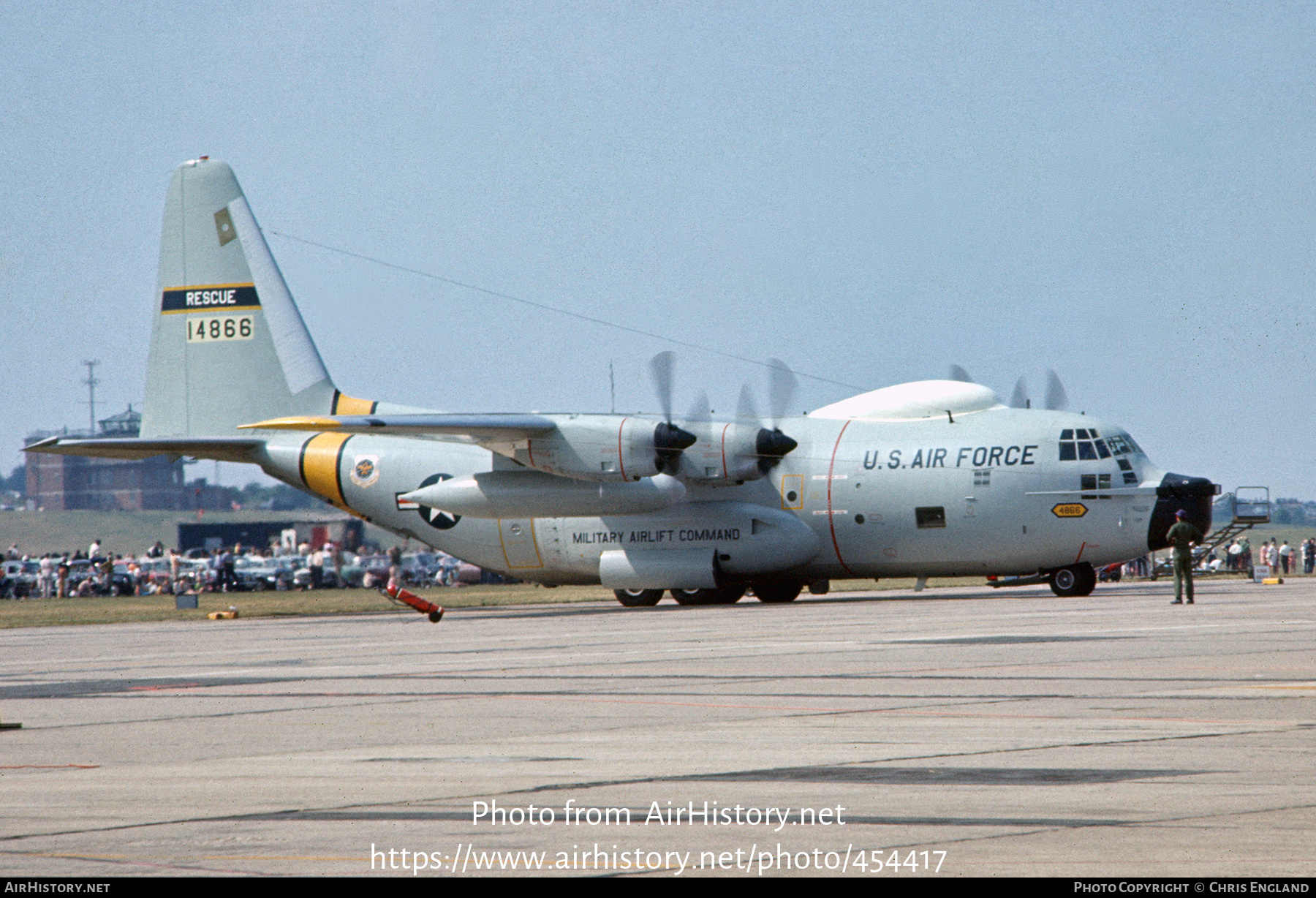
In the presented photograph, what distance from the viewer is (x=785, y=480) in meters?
30.4

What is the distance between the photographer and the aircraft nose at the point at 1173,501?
28375 millimetres

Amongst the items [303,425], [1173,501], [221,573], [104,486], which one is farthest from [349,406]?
[104,486]

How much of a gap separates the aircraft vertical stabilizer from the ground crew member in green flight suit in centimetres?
1833

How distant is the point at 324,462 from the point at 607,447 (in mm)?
7648

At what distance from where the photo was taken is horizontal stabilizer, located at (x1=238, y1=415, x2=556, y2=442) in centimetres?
2777

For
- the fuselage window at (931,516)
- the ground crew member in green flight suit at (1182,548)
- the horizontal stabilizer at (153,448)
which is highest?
the horizontal stabilizer at (153,448)

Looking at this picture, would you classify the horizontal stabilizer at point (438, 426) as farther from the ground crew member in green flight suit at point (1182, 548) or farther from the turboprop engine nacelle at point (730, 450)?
the ground crew member in green flight suit at point (1182, 548)

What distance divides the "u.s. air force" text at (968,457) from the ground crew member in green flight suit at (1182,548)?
293 centimetres

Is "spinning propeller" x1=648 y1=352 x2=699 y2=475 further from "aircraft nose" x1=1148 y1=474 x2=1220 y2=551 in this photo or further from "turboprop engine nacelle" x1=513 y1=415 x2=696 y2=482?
"aircraft nose" x1=1148 y1=474 x2=1220 y2=551

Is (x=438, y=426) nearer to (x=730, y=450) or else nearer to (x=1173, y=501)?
(x=730, y=450)

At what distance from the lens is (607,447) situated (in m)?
29.3

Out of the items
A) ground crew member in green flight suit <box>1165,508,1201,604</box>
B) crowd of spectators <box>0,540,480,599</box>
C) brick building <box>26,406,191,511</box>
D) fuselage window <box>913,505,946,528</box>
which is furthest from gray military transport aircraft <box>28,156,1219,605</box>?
brick building <box>26,406,191,511</box>

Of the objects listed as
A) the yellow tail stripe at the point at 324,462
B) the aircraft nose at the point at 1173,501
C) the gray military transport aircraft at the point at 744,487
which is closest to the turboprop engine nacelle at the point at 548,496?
the gray military transport aircraft at the point at 744,487

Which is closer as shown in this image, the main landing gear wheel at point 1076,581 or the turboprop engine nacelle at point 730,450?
the main landing gear wheel at point 1076,581
